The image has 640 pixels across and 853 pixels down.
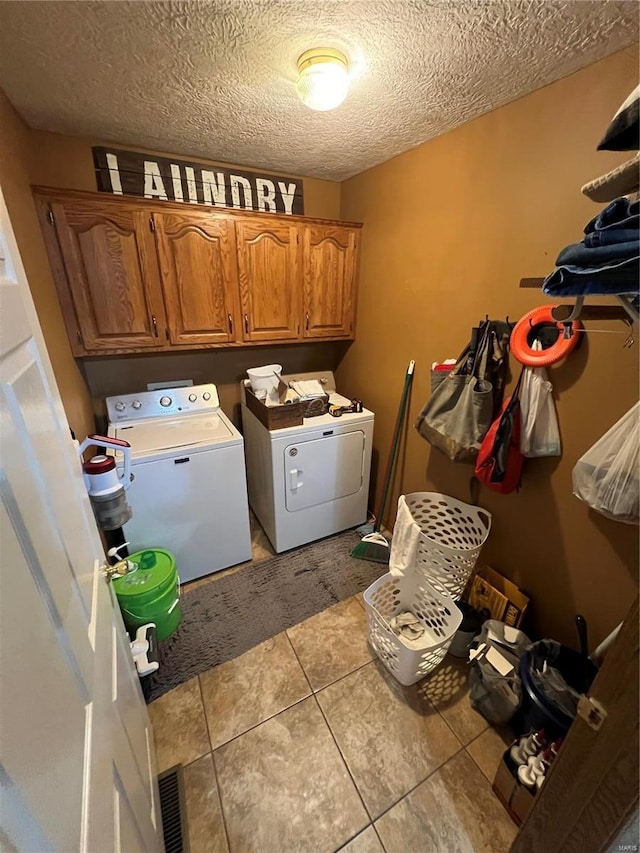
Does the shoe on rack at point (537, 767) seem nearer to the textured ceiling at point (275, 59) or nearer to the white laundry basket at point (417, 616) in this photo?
the white laundry basket at point (417, 616)

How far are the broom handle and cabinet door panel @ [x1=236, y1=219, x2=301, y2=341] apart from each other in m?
0.85

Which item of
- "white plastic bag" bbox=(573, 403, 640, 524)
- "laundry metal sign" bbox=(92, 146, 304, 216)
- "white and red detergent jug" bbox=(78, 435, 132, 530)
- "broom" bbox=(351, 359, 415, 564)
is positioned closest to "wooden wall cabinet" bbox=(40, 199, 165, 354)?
"laundry metal sign" bbox=(92, 146, 304, 216)

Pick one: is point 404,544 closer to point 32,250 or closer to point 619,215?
point 619,215

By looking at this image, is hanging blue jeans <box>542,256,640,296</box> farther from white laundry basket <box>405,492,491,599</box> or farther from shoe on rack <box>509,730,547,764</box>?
shoe on rack <box>509,730,547,764</box>

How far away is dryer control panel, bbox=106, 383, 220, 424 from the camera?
7.03 ft

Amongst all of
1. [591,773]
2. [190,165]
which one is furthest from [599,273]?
[190,165]

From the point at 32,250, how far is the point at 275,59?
47.3 inches

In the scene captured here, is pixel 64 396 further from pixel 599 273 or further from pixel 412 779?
pixel 412 779

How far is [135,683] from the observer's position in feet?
3.89

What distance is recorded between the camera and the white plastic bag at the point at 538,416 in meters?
1.39

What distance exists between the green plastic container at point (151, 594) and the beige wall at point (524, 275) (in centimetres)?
157

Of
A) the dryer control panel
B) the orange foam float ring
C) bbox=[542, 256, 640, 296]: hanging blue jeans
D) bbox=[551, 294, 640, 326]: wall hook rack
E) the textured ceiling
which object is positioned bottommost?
the dryer control panel

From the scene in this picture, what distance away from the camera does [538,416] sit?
1.41 m

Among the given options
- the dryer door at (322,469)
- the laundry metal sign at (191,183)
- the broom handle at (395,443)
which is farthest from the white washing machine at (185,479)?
the laundry metal sign at (191,183)
